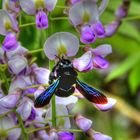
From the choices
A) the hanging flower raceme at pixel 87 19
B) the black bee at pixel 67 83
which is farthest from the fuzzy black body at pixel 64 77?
the hanging flower raceme at pixel 87 19

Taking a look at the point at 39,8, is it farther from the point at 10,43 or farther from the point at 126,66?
the point at 126,66

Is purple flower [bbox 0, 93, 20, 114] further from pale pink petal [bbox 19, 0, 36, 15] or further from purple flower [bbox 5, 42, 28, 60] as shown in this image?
pale pink petal [bbox 19, 0, 36, 15]

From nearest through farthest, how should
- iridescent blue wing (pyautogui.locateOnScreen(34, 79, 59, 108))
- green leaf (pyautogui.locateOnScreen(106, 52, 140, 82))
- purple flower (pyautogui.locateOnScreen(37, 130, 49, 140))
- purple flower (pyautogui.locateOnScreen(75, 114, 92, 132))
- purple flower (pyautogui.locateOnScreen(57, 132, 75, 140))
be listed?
iridescent blue wing (pyautogui.locateOnScreen(34, 79, 59, 108))
purple flower (pyautogui.locateOnScreen(57, 132, 75, 140))
purple flower (pyautogui.locateOnScreen(75, 114, 92, 132))
purple flower (pyautogui.locateOnScreen(37, 130, 49, 140))
green leaf (pyautogui.locateOnScreen(106, 52, 140, 82))

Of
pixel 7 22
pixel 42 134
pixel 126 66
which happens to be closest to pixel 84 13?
pixel 7 22

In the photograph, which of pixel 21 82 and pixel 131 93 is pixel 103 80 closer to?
pixel 131 93

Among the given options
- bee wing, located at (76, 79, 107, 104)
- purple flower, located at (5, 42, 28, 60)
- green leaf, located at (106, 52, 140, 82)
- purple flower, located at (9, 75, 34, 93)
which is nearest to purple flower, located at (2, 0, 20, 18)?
purple flower, located at (5, 42, 28, 60)

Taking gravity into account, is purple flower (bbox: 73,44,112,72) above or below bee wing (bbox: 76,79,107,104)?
above

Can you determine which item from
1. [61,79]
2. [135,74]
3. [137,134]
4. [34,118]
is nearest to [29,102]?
[34,118]
